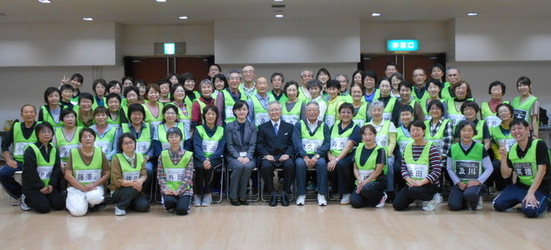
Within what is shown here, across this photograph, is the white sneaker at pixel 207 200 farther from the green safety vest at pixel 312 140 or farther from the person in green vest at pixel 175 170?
the green safety vest at pixel 312 140

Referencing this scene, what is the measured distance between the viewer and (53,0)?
8.41 m

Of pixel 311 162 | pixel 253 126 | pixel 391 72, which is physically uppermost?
pixel 391 72

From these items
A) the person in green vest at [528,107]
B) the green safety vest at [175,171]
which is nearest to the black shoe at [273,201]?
the green safety vest at [175,171]

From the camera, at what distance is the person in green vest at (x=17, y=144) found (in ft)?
19.7

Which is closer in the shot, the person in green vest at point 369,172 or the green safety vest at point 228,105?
the person in green vest at point 369,172

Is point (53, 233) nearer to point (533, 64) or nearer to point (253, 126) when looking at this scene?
point (253, 126)

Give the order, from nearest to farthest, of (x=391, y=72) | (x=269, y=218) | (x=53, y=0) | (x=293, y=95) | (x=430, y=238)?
1. (x=430, y=238)
2. (x=269, y=218)
3. (x=293, y=95)
4. (x=391, y=72)
5. (x=53, y=0)

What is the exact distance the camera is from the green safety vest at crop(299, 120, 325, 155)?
20.3ft

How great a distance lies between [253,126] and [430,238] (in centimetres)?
263

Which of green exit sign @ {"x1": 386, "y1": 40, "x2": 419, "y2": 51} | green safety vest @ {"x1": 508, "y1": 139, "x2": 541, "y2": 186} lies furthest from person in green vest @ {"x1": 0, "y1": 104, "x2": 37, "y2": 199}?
green exit sign @ {"x1": 386, "y1": 40, "x2": 419, "y2": 51}

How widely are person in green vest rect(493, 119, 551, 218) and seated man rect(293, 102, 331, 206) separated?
186cm

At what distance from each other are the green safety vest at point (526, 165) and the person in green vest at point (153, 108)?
3.88 m

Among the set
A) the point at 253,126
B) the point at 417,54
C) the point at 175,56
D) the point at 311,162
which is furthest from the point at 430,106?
the point at 175,56

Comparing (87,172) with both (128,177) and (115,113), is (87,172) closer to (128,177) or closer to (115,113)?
(128,177)
